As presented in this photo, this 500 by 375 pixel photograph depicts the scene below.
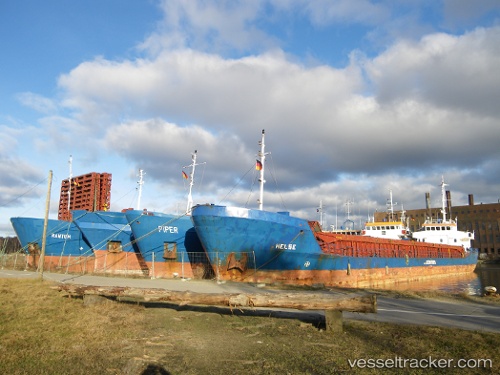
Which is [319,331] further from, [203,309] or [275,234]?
[275,234]

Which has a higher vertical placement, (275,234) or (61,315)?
(275,234)

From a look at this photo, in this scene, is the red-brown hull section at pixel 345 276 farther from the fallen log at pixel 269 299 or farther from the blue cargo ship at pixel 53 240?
the blue cargo ship at pixel 53 240

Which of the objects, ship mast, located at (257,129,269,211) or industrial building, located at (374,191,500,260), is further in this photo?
industrial building, located at (374,191,500,260)

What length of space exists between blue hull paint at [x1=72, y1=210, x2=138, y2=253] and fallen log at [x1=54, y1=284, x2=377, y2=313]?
16952 mm

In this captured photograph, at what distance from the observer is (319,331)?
6.79 meters

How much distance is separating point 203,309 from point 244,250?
10465 millimetres

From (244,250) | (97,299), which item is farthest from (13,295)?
(244,250)

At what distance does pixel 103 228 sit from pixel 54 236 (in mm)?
4082

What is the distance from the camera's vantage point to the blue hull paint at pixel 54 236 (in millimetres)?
25422

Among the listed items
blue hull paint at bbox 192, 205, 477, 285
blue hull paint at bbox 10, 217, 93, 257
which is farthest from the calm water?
blue hull paint at bbox 10, 217, 93, 257

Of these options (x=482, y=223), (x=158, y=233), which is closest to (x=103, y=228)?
(x=158, y=233)

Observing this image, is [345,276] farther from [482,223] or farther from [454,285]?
[482,223]

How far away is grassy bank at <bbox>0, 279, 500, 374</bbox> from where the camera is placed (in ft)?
15.9

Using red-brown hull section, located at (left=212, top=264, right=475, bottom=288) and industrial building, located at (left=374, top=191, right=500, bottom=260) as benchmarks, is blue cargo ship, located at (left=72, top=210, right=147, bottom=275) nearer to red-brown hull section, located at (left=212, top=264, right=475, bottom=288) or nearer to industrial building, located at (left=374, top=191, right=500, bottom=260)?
red-brown hull section, located at (left=212, top=264, right=475, bottom=288)
